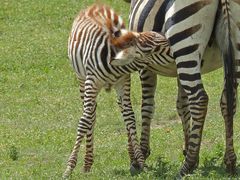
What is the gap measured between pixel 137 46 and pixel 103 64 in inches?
17.9

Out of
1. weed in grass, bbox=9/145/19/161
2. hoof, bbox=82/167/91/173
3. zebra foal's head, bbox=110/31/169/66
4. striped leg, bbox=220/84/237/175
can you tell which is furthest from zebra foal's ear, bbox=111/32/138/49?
weed in grass, bbox=9/145/19/161

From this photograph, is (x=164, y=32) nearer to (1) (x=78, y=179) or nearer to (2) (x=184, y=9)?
(2) (x=184, y=9)

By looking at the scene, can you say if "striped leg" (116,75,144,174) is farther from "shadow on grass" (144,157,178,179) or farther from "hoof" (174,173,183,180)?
"hoof" (174,173,183,180)

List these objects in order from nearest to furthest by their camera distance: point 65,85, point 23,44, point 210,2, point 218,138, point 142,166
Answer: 1. point 210,2
2. point 142,166
3. point 218,138
4. point 65,85
5. point 23,44

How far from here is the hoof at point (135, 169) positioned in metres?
9.35

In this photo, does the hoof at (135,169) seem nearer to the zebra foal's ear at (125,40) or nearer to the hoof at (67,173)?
the hoof at (67,173)

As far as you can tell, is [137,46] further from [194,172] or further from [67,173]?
[67,173]

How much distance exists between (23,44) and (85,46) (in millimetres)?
9844

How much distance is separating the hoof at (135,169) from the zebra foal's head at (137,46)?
131cm

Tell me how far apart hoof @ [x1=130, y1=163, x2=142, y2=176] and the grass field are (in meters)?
0.10

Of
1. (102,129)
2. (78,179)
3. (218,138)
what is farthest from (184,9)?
(102,129)

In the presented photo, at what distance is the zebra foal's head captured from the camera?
352 inches

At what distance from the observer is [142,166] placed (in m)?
9.55

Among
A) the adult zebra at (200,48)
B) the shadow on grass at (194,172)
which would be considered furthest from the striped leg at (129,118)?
the adult zebra at (200,48)
